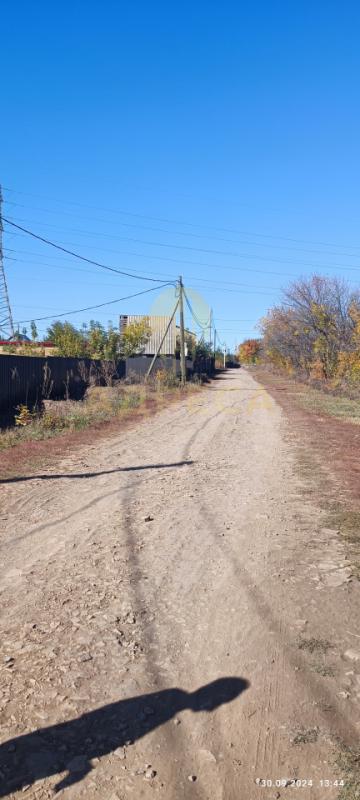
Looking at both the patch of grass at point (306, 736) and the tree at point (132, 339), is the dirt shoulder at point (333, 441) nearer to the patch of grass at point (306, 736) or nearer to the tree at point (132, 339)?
the patch of grass at point (306, 736)

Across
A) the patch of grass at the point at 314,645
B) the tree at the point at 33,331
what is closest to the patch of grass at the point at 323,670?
the patch of grass at the point at 314,645

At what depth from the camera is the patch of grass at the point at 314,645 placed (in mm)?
3379

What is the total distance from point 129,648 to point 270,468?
5.85 metres

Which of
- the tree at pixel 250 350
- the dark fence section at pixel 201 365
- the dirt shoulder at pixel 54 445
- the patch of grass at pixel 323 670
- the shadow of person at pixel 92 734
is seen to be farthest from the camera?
the tree at pixel 250 350

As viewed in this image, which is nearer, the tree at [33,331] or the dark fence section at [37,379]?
the dark fence section at [37,379]

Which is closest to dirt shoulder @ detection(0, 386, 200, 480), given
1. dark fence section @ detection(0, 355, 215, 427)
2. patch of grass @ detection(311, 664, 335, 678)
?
dark fence section @ detection(0, 355, 215, 427)

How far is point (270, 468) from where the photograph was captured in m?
9.03

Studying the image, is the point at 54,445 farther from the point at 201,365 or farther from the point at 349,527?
the point at 201,365

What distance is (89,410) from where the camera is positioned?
17.2 m

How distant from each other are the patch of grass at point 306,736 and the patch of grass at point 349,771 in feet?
0.44

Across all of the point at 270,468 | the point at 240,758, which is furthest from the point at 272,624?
the point at 270,468

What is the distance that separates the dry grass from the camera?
12234 mm

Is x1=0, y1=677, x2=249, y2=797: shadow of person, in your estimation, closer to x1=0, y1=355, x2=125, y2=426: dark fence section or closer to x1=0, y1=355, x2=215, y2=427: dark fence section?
x1=0, y1=355, x2=215, y2=427: dark fence section

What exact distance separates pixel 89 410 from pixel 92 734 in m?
14.8
